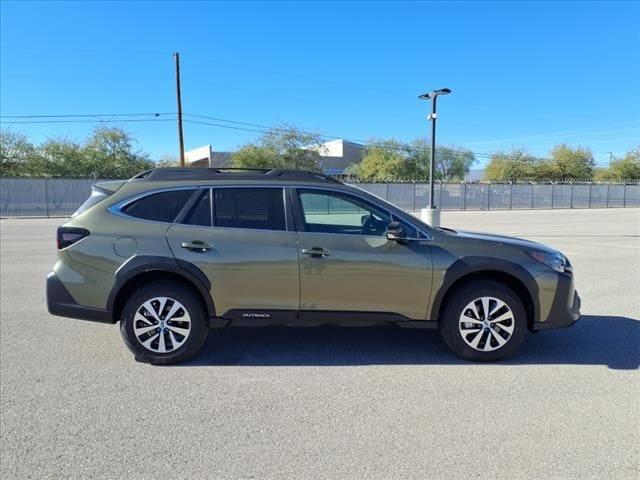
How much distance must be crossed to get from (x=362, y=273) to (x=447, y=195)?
3317 cm

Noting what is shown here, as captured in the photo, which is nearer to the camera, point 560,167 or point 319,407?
point 319,407

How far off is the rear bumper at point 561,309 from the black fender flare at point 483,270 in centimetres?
14

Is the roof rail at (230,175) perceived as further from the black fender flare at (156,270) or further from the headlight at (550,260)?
the headlight at (550,260)

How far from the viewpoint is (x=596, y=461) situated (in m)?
2.68

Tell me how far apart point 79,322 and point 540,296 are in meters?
4.99

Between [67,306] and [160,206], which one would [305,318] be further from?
[67,306]

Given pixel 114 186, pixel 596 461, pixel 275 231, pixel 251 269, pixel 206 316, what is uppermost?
pixel 114 186

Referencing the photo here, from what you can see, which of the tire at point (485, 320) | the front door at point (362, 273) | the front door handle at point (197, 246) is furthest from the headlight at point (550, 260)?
the front door handle at point (197, 246)

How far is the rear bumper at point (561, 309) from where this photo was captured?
407cm

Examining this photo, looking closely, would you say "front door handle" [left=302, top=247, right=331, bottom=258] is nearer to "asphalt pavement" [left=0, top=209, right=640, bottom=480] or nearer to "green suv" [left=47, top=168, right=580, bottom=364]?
"green suv" [left=47, top=168, right=580, bottom=364]

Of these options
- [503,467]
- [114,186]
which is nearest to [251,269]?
[114,186]

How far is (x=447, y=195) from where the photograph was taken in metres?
35.5

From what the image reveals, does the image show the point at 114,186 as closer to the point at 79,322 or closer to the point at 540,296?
the point at 79,322

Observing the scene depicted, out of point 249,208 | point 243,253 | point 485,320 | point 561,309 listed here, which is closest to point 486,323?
point 485,320
